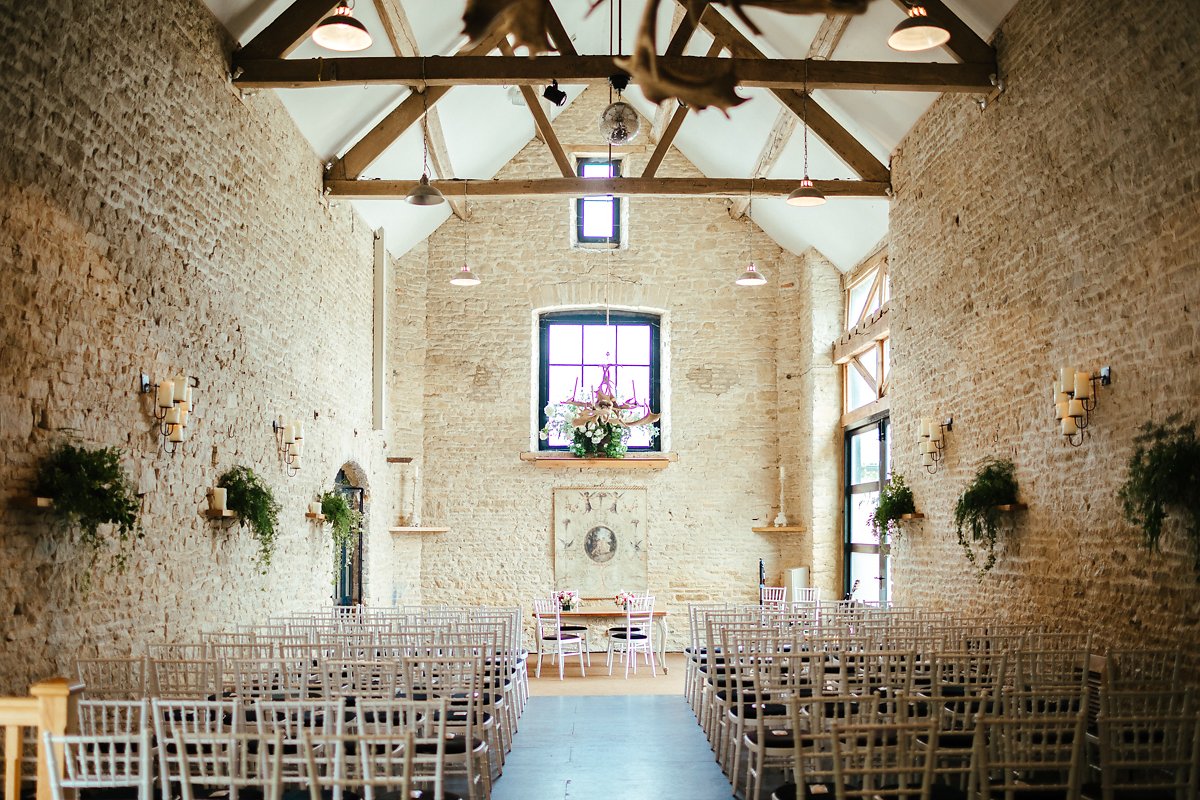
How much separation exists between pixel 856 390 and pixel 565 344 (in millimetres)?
3669

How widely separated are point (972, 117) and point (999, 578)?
3419mm

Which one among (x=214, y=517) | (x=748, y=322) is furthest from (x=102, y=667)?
(x=748, y=322)

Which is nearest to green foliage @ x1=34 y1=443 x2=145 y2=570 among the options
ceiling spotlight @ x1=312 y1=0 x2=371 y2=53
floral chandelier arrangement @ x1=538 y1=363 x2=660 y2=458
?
ceiling spotlight @ x1=312 y1=0 x2=371 y2=53

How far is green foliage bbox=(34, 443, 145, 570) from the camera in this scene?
4910 mm

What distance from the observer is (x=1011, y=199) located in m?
7.45

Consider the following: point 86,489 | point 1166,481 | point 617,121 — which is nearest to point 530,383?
point 617,121

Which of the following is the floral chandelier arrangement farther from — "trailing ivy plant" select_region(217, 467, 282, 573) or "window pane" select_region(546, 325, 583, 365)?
"trailing ivy plant" select_region(217, 467, 282, 573)

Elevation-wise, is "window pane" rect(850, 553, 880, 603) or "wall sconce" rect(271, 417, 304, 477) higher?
"wall sconce" rect(271, 417, 304, 477)

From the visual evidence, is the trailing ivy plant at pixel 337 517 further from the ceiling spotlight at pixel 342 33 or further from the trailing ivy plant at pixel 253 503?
the ceiling spotlight at pixel 342 33

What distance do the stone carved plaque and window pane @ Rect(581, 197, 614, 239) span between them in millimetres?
3241

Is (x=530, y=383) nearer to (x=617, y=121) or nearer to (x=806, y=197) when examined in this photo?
(x=617, y=121)

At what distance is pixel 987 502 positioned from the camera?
24.4 feet

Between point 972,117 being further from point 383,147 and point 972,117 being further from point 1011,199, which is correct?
point 383,147

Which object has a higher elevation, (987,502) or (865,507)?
(987,502)
